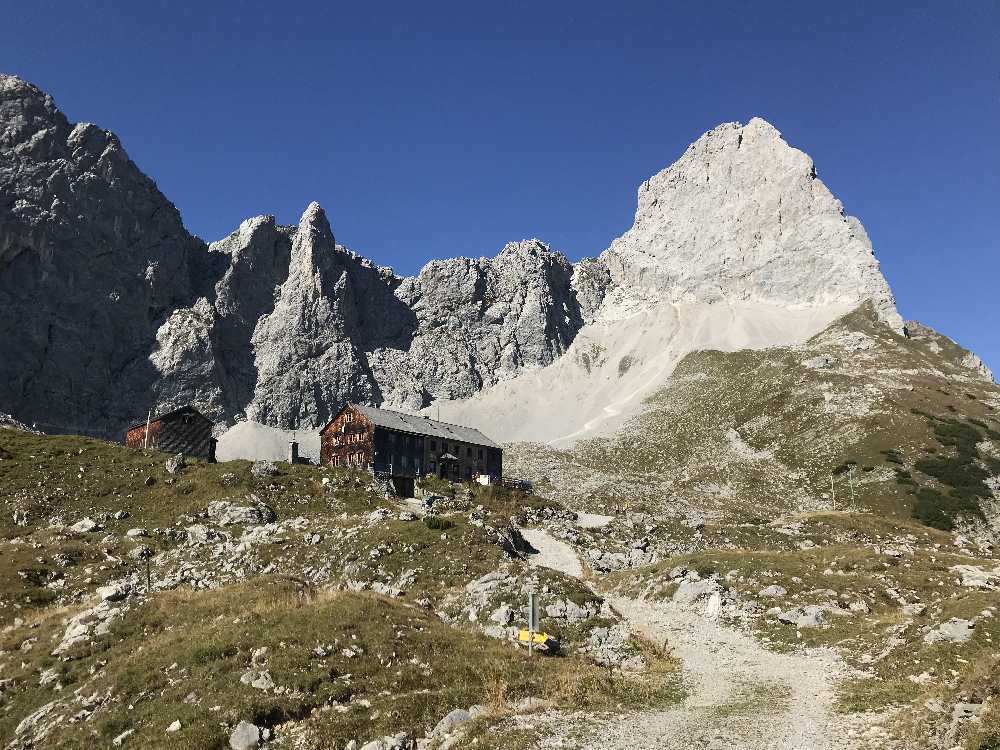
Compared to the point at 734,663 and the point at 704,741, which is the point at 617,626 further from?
the point at 704,741

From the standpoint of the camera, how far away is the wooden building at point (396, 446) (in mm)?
86000

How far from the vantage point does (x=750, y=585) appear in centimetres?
3750

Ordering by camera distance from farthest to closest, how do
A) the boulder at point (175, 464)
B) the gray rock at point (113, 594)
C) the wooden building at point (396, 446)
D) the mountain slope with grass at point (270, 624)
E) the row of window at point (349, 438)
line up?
the row of window at point (349, 438), the wooden building at point (396, 446), the boulder at point (175, 464), the gray rock at point (113, 594), the mountain slope with grass at point (270, 624)

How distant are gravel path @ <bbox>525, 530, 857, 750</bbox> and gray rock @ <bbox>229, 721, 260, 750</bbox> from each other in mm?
9101

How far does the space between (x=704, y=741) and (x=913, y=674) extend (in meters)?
9.46

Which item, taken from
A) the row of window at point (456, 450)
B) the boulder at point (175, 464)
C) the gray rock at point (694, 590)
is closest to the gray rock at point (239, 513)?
the boulder at point (175, 464)

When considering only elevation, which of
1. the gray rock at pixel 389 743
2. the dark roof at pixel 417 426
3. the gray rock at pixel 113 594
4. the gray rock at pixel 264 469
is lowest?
the gray rock at pixel 389 743

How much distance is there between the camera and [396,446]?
8794cm

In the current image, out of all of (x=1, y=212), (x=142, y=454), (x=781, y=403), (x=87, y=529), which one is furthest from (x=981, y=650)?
(x=1, y=212)

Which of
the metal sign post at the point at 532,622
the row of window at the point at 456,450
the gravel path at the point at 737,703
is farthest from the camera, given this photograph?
the row of window at the point at 456,450

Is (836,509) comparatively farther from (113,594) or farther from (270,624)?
(113,594)

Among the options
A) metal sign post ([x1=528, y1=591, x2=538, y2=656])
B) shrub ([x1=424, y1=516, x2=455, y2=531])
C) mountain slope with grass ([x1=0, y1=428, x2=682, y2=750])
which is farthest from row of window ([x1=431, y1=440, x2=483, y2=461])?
metal sign post ([x1=528, y1=591, x2=538, y2=656])

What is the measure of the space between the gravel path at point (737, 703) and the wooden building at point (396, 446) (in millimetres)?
56488

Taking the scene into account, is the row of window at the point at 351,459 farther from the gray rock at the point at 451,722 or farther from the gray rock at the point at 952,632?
the gray rock at the point at 952,632
